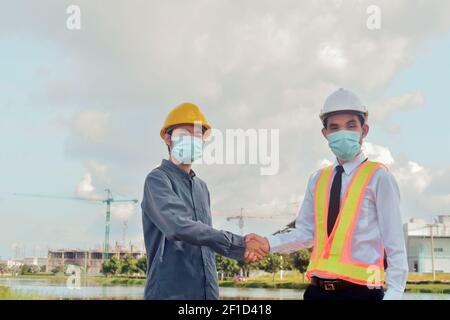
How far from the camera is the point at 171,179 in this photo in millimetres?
4121

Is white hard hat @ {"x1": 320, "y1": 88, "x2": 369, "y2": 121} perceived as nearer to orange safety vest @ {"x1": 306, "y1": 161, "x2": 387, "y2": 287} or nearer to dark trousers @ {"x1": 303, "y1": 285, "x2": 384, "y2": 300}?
orange safety vest @ {"x1": 306, "y1": 161, "x2": 387, "y2": 287}

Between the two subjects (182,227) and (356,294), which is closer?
(356,294)

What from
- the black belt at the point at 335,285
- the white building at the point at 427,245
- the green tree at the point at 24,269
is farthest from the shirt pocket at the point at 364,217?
the white building at the point at 427,245

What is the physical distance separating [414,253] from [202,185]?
56.4 m

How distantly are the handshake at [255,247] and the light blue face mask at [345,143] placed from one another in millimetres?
911

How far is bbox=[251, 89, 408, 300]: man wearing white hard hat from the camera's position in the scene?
350 cm

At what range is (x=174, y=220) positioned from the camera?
388cm

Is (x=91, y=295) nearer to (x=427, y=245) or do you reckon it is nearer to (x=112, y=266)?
(x=112, y=266)

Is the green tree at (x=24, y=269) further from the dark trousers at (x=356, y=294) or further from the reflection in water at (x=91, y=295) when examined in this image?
the dark trousers at (x=356, y=294)

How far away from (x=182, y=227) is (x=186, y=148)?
0.62 metres

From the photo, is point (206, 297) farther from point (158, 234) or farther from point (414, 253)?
point (414, 253)

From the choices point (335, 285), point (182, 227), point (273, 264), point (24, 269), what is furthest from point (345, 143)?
point (24, 269)

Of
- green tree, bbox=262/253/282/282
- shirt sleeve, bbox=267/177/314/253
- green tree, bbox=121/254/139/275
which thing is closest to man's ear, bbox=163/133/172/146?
shirt sleeve, bbox=267/177/314/253
